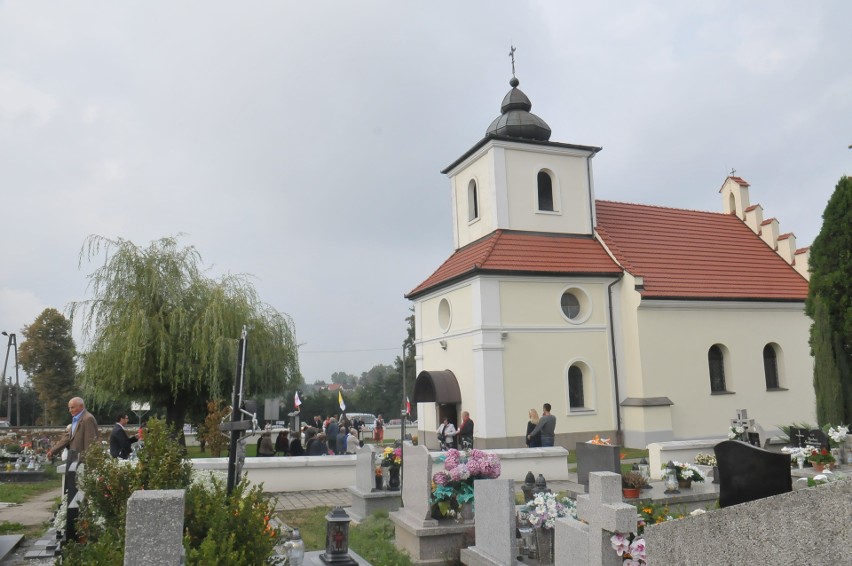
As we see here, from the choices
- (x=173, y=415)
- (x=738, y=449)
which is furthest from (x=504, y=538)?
(x=173, y=415)

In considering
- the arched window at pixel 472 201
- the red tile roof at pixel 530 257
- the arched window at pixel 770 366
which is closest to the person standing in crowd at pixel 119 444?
the red tile roof at pixel 530 257

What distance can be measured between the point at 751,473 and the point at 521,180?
18.9 meters

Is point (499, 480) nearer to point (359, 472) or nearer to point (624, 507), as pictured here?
point (624, 507)

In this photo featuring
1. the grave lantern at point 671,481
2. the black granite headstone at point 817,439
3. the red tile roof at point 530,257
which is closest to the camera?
the grave lantern at point 671,481

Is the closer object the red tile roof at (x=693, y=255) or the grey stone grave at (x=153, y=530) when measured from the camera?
the grey stone grave at (x=153, y=530)

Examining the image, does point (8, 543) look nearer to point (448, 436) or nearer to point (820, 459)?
point (448, 436)

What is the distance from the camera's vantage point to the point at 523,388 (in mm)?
19344

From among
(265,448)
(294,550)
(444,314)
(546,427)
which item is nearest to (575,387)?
(444,314)

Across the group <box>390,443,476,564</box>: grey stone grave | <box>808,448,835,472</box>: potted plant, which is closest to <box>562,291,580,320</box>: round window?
<box>808,448,835,472</box>: potted plant

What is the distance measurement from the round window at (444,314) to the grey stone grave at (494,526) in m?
14.4

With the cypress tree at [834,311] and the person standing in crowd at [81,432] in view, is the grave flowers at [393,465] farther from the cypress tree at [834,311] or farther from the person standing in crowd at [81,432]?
the cypress tree at [834,311]

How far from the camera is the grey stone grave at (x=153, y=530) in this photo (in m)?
3.44

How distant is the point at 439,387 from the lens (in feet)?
66.0

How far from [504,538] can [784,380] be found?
1944cm
